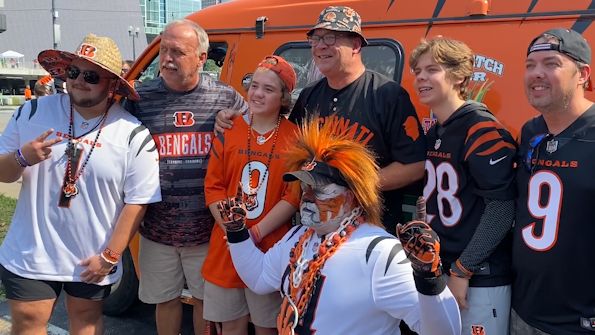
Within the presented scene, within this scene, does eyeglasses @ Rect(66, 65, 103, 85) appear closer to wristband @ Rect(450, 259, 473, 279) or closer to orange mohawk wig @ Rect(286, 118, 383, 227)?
orange mohawk wig @ Rect(286, 118, 383, 227)

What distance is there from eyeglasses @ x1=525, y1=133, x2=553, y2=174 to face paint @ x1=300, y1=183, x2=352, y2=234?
0.69m

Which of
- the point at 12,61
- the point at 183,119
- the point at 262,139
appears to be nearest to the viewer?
the point at 262,139

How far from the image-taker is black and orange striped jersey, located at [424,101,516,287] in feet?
6.50

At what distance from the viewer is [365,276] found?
5.90ft

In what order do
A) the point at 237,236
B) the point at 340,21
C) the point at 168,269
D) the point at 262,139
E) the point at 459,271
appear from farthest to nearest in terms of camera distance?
the point at 168,269 → the point at 262,139 → the point at 340,21 → the point at 237,236 → the point at 459,271

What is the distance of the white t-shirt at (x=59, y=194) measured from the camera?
2.47 m

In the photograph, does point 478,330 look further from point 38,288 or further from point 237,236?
point 38,288

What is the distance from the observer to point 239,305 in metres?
2.68

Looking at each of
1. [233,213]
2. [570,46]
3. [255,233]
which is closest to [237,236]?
[233,213]

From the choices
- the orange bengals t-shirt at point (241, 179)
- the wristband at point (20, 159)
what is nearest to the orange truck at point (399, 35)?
the orange bengals t-shirt at point (241, 179)

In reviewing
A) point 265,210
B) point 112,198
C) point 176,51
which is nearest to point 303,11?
point 176,51

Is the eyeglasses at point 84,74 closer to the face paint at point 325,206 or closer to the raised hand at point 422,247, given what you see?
the face paint at point 325,206

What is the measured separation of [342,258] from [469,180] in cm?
64

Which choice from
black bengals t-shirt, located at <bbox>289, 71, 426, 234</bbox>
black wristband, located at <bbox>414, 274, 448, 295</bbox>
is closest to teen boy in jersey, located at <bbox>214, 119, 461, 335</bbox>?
black wristband, located at <bbox>414, 274, 448, 295</bbox>
